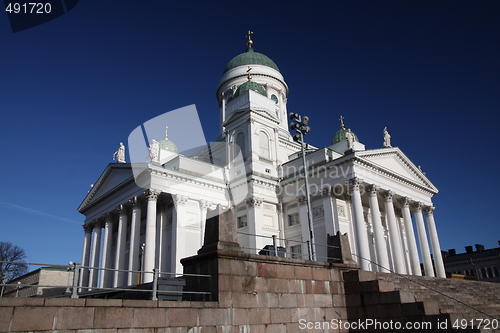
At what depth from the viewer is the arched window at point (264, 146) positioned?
34.7 m

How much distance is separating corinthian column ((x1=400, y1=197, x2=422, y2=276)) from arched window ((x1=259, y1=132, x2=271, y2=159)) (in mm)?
12161

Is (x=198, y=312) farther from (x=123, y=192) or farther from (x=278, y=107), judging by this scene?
(x=278, y=107)

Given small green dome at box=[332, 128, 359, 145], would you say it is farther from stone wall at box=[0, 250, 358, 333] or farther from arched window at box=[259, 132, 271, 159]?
stone wall at box=[0, 250, 358, 333]

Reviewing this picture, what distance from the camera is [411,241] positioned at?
32031mm

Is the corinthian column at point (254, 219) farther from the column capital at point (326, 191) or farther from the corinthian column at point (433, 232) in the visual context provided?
the corinthian column at point (433, 232)

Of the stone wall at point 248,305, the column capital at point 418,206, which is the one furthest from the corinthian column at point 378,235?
the stone wall at point 248,305

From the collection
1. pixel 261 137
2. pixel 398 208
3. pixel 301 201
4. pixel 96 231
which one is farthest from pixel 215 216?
pixel 398 208

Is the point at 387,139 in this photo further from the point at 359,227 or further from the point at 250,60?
the point at 250,60

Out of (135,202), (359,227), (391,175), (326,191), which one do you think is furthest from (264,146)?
(135,202)

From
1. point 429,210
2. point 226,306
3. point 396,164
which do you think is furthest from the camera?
point 429,210

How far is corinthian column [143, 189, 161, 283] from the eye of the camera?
2639 cm

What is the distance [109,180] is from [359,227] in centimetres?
2101

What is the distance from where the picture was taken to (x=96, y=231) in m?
34.7

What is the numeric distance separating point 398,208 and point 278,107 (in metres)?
18.6
